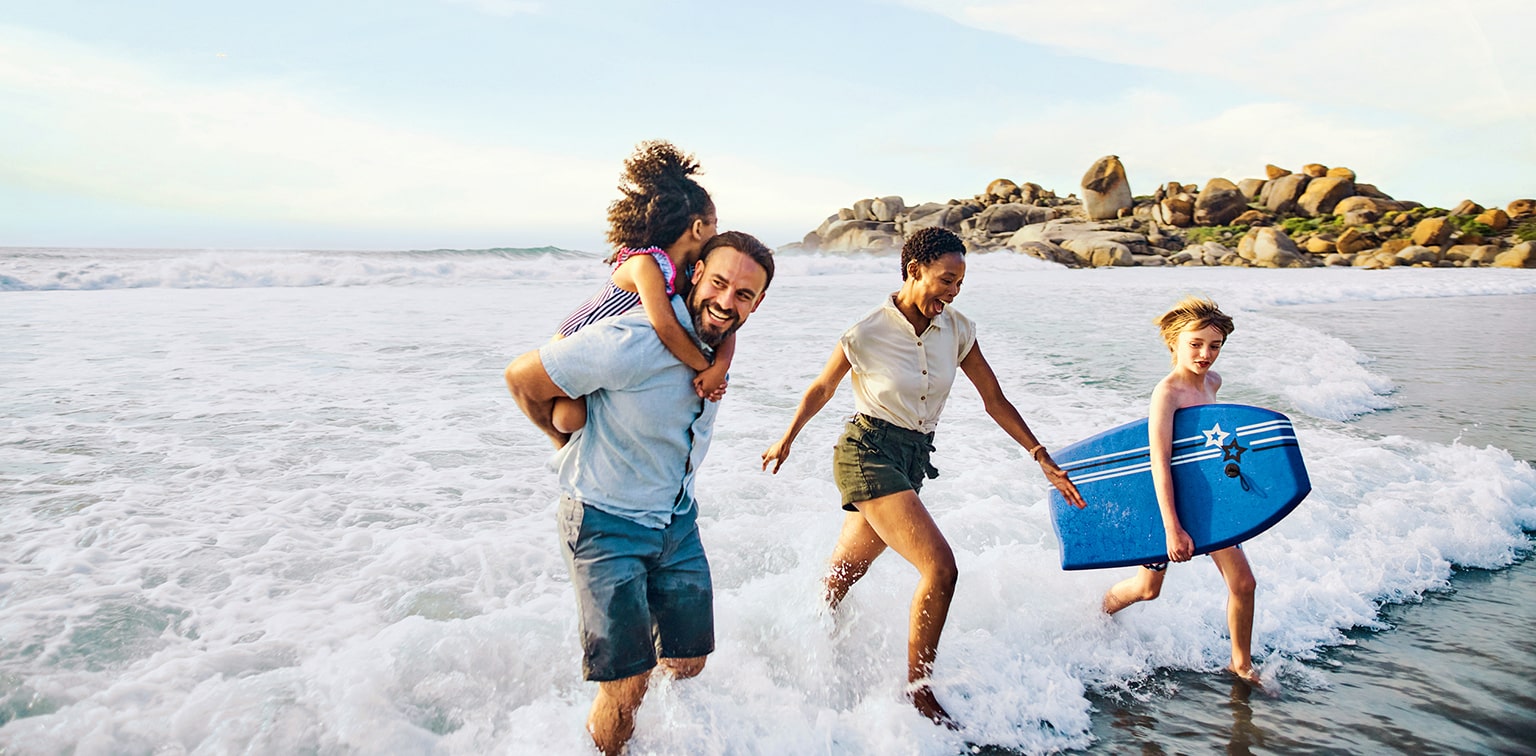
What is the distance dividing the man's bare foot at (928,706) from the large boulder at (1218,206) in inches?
2064

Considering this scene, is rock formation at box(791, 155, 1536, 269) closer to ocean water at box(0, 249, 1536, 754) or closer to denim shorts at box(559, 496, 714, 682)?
ocean water at box(0, 249, 1536, 754)

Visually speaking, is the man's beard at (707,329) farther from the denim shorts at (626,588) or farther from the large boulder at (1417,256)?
the large boulder at (1417,256)

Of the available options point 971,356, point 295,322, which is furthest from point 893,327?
point 295,322

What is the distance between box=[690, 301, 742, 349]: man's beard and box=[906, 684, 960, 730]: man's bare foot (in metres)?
1.77

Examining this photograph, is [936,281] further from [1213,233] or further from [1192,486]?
[1213,233]

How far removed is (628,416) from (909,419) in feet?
4.80

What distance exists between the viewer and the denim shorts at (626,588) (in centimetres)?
292

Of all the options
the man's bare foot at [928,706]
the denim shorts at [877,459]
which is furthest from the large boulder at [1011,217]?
the man's bare foot at [928,706]

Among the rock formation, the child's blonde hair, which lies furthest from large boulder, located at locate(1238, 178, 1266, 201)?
the child's blonde hair

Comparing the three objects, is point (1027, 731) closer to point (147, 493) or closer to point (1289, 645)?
point (1289, 645)

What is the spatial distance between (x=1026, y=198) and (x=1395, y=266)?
2672 centimetres

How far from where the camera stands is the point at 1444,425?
348 inches

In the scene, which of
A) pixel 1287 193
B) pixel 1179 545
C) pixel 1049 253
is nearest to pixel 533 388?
pixel 1179 545

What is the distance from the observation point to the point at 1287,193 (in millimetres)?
51062
